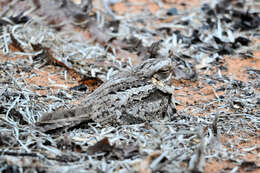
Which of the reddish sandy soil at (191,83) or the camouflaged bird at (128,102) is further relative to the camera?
the reddish sandy soil at (191,83)

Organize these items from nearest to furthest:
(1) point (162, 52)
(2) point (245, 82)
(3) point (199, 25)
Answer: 1. (2) point (245, 82)
2. (1) point (162, 52)
3. (3) point (199, 25)

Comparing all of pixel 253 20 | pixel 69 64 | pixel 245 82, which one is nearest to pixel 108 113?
pixel 69 64

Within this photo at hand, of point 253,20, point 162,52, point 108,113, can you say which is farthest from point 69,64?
point 253,20

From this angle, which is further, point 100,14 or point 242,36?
point 100,14

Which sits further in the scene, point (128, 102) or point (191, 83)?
point (191, 83)

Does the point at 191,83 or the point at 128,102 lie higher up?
the point at 128,102

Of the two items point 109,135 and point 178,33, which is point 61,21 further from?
point 109,135

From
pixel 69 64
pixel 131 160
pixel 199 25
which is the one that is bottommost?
pixel 131 160

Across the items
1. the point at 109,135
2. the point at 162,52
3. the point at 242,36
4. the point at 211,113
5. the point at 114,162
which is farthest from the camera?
the point at 242,36

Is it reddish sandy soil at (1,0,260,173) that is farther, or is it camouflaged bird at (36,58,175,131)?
reddish sandy soil at (1,0,260,173)

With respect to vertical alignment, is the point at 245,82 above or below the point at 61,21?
below

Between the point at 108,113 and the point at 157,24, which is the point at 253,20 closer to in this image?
the point at 157,24
